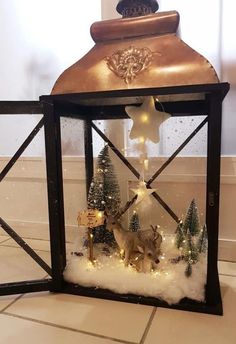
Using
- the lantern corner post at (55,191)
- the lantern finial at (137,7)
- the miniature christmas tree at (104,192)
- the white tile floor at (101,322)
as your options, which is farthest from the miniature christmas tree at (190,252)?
the lantern finial at (137,7)

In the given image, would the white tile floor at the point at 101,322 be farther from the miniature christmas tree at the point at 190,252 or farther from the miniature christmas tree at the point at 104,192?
the miniature christmas tree at the point at 104,192

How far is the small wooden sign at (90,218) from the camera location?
917 millimetres

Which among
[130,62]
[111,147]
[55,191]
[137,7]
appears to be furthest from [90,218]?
[137,7]

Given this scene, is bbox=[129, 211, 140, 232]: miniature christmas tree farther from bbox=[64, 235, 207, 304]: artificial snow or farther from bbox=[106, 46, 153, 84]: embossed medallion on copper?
bbox=[106, 46, 153, 84]: embossed medallion on copper

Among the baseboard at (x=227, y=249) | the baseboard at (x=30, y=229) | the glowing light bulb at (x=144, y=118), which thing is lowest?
the baseboard at (x=227, y=249)

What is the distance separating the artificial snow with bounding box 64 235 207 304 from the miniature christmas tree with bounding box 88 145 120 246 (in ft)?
0.27

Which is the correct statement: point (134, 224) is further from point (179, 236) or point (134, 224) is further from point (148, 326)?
point (148, 326)

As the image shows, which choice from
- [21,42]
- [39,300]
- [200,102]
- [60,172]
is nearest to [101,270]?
[39,300]

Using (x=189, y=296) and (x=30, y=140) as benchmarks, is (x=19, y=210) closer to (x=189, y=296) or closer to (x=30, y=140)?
(x=30, y=140)

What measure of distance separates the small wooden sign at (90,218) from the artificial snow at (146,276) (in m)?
0.14

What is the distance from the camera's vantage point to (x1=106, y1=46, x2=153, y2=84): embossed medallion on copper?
2.65 feet

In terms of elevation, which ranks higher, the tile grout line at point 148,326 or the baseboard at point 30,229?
the baseboard at point 30,229

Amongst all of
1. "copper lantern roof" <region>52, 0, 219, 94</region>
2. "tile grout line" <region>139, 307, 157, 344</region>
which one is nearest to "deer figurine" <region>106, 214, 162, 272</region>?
"tile grout line" <region>139, 307, 157, 344</region>

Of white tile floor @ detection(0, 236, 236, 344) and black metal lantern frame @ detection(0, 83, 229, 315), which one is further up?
black metal lantern frame @ detection(0, 83, 229, 315)
